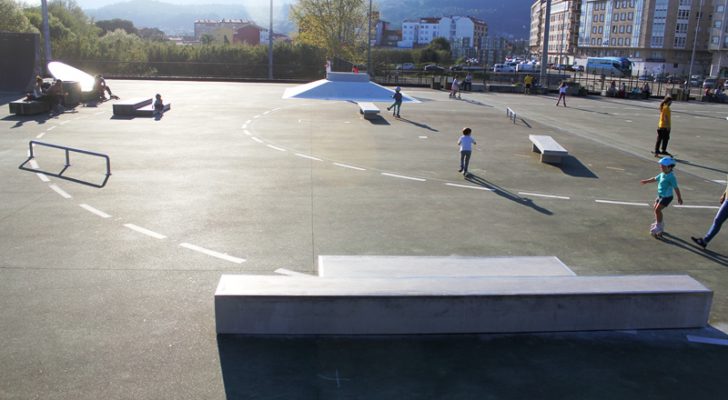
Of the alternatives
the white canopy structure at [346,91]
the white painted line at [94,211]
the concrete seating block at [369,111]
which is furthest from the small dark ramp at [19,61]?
the white painted line at [94,211]

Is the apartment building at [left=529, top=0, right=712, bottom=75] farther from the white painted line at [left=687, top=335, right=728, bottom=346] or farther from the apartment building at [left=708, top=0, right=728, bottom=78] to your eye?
the white painted line at [left=687, top=335, right=728, bottom=346]

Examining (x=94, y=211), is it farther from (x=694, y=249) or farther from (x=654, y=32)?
(x=654, y=32)

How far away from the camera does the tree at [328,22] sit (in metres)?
80.8

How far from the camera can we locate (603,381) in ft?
19.3

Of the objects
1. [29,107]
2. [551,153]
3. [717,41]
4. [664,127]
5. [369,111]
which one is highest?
[717,41]

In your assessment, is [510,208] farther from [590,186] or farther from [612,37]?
[612,37]

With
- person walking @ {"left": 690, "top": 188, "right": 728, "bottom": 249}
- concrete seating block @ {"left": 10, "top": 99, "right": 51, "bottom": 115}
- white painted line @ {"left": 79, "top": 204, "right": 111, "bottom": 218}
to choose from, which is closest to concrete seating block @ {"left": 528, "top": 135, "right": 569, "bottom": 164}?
person walking @ {"left": 690, "top": 188, "right": 728, "bottom": 249}

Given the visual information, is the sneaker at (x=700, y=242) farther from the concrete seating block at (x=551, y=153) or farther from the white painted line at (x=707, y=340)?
the concrete seating block at (x=551, y=153)

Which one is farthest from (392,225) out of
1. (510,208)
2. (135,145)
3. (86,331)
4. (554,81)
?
(554,81)

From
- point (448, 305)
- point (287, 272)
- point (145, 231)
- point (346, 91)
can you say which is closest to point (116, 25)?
point (346, 91)

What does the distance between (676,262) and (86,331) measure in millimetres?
8680

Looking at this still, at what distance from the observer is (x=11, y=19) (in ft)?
176

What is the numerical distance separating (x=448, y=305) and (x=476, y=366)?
0.77 metres

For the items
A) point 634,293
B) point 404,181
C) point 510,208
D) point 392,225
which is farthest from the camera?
point 404,181
